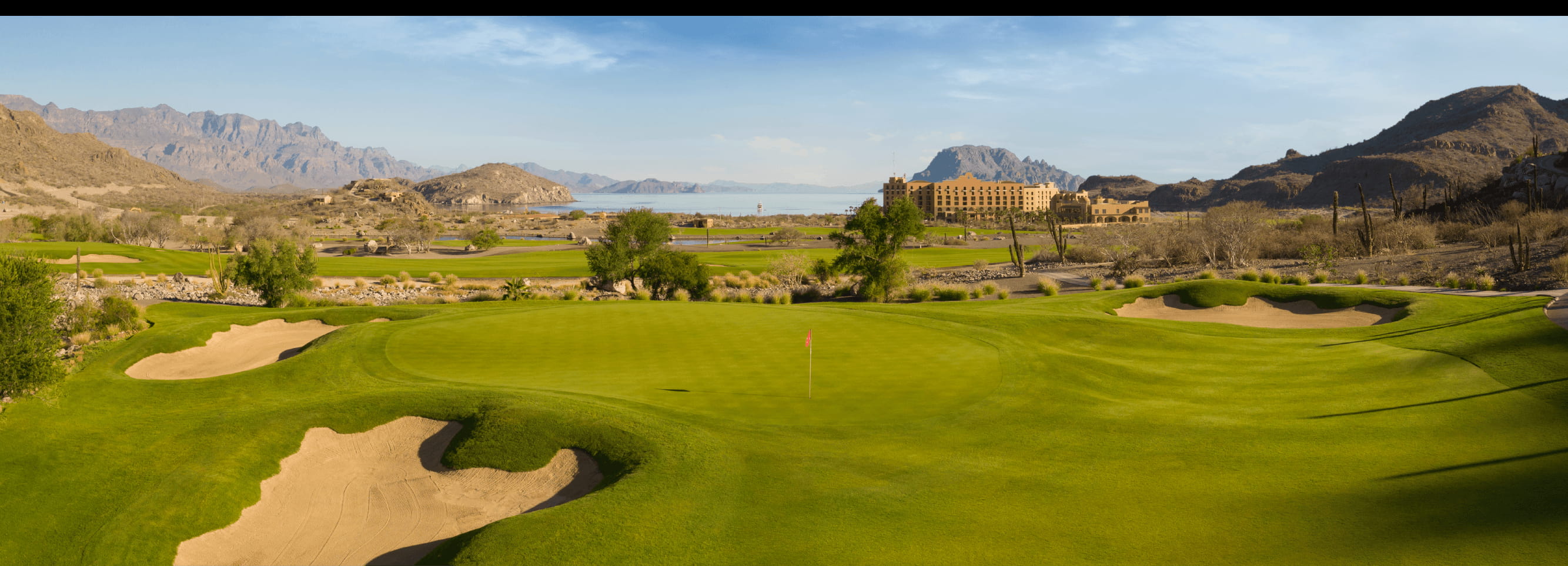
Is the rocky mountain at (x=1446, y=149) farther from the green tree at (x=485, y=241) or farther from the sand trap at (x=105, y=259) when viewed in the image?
the sand trap at (x=105, y=259)

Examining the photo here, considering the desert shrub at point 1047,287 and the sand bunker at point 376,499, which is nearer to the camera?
the sand bunker at point 376,499

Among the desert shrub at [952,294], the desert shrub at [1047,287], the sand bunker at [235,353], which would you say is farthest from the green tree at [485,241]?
the sand bunker at [235,353]

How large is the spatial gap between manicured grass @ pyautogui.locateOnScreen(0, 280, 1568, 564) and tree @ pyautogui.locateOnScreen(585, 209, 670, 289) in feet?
81.0

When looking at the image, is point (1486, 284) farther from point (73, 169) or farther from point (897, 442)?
point (73, 169)

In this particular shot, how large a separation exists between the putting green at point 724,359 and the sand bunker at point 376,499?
248cm

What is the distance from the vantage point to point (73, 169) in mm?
161375

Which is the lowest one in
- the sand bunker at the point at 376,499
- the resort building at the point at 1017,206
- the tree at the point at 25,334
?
the sand bunker at the point at 376,499

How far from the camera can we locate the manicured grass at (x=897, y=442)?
780 centimetres

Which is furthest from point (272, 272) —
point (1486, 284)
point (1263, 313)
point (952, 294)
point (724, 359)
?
point (1486, 284)

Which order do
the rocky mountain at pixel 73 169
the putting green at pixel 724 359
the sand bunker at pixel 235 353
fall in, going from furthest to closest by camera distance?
the rocky mountain at pixel 73 169, the sand bunker at pixel 235 353, the putting green at pixel 724 359

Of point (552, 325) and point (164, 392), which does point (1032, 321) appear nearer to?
point (552, 325)

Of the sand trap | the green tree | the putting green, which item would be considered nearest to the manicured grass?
the putting green

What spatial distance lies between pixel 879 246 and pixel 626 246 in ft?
48.2

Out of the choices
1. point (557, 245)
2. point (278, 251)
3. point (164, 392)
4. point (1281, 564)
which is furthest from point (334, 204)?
point (1281, 564)
